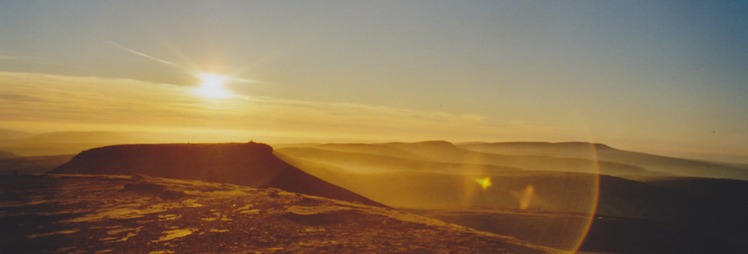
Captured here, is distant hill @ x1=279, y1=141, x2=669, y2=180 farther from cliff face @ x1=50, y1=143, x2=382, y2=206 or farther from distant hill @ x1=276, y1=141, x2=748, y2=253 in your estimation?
cliff face @ x1=50, y1=143, x2=382, y2=206

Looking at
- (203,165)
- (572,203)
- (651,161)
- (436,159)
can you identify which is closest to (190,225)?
(203,165)

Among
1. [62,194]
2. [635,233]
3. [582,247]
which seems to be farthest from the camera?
[635,233]

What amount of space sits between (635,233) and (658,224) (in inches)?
169

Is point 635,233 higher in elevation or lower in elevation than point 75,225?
lower

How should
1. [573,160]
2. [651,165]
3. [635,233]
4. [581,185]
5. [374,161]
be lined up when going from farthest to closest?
[651,165] → [573,160] → [374,161] → [581,185] → [635,233]

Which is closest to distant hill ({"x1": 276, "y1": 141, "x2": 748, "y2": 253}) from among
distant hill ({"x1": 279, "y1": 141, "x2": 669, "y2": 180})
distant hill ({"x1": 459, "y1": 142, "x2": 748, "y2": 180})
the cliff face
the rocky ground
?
distant hill ({"x1": 279, "y1": 141, "x2": 669, "y2": 180})

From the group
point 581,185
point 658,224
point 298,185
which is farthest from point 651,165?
point 298,185

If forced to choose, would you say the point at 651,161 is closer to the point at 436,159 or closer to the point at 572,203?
the point at 436,159

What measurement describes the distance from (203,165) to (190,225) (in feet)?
70.3

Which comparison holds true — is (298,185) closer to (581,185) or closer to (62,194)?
(62,194)

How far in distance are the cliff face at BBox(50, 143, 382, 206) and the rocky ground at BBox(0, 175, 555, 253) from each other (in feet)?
44.3

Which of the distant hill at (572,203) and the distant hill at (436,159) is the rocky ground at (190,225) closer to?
the distant hill at (572,203)

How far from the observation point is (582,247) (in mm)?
22609

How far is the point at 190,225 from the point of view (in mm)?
10539
